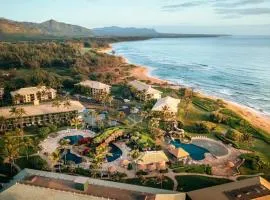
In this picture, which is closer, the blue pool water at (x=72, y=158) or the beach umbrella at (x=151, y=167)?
the beach umbrella at (x=151, y=167)

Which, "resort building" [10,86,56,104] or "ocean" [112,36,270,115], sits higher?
"resort building" [10,86,56,104]

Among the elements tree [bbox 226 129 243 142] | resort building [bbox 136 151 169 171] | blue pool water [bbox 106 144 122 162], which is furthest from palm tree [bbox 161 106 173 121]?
resort building [bbox 136 151 169 171]

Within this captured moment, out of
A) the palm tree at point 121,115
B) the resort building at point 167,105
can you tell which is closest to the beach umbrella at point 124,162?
the palm tree at point 121,115

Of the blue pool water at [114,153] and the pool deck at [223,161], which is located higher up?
the pool deck at [223,161]

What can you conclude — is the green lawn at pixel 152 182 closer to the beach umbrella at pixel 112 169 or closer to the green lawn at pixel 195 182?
the green lawn at pixel 195 182

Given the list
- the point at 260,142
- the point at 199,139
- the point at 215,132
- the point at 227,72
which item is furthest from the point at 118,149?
the point at 227,72

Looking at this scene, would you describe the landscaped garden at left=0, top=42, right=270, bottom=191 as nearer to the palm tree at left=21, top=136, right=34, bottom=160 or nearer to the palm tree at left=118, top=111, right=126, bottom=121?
the palm tree at left=118, top=111, right=126, bottom=121
